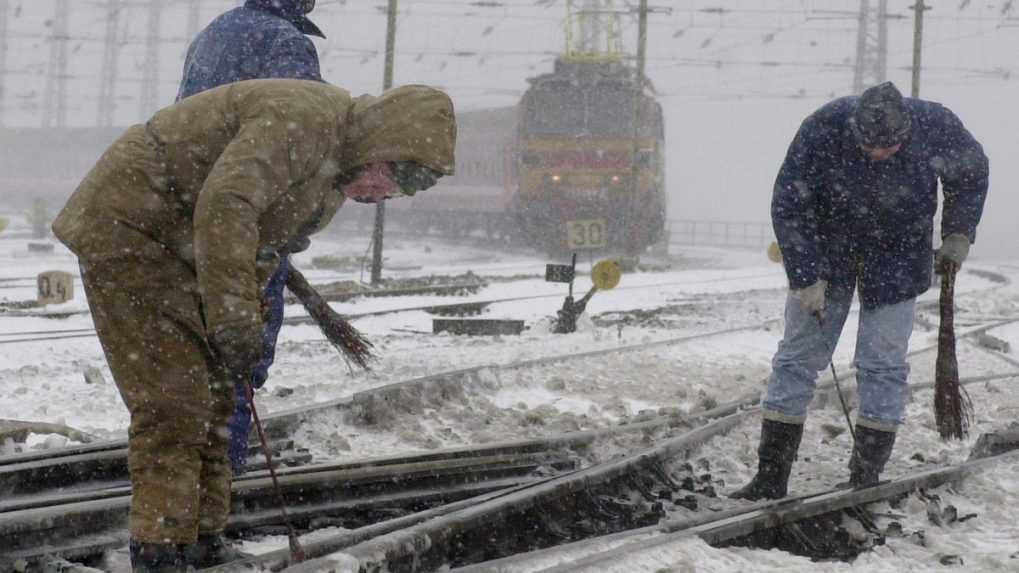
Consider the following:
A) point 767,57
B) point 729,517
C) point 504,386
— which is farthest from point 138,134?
point 767,57

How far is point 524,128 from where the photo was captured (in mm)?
23297

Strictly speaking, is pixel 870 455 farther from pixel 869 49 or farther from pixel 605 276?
pixel 869 49

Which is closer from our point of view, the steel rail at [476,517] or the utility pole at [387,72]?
the steel rail at [476,517]

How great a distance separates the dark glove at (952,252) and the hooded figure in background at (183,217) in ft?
8.34

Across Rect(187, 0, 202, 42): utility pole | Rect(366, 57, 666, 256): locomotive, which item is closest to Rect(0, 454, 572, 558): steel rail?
Rect(366, 57, 666, 256): locomotive

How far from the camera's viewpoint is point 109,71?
5103cm

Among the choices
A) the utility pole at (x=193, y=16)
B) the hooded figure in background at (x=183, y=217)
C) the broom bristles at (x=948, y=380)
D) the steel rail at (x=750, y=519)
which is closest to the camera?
the hooded figure in background at (x=183, y=217)

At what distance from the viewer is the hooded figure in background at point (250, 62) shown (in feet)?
13.4

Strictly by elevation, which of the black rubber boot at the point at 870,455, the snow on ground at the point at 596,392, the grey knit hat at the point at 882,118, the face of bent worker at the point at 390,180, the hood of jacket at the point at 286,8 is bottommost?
the snow on ground at the point at 596,392

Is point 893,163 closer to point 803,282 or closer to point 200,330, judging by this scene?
point 803,282

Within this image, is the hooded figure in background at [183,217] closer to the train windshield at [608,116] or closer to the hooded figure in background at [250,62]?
the hooded figure in background at [250,62]

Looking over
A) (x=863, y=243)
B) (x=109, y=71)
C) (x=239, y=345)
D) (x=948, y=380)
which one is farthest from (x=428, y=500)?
(x=109, y=71)

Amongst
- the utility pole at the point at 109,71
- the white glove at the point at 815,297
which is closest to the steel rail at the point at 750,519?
the white glove at the point at 815,297

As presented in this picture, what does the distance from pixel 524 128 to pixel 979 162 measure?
19.0 meters
